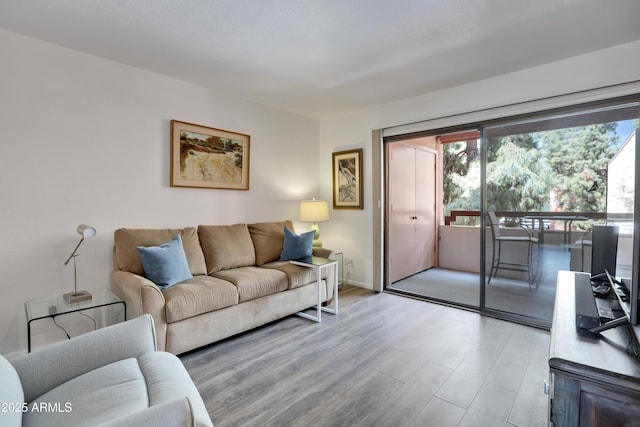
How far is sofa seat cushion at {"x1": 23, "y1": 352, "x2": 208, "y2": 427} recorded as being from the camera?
1.08 meters

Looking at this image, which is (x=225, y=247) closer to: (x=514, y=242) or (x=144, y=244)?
(x=144, y=244)

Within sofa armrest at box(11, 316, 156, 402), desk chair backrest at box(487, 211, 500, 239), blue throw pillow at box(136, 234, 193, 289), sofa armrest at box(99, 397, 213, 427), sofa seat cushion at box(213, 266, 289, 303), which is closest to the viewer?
sofa armrest at box(99, 397, 213, 427)

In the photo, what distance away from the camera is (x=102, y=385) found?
124cm

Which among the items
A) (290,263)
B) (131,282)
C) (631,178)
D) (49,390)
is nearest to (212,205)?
(290,263)

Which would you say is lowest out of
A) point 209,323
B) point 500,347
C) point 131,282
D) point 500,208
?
point 500,347

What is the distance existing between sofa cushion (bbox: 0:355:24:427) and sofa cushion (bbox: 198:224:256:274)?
6.50 ft

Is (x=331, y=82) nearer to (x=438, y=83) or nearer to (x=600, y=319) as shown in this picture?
(x=438, y=83)

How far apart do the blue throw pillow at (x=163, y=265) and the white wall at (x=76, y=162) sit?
55cm

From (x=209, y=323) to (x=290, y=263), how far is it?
113 cm

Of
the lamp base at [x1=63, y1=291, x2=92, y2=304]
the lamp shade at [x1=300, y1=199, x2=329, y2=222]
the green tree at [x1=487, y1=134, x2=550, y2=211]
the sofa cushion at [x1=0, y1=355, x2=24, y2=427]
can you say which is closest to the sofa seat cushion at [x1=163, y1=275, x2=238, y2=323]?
the lamp base at [x1=63, y1=291, x2=92, y2=304]

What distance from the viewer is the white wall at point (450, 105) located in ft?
8.38

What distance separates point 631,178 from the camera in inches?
51.2

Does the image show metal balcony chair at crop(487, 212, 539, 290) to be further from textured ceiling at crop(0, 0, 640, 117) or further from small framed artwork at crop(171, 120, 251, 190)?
small framed artwork at crop(171, 120, 251, 190)

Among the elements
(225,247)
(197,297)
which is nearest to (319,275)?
(225,247)
